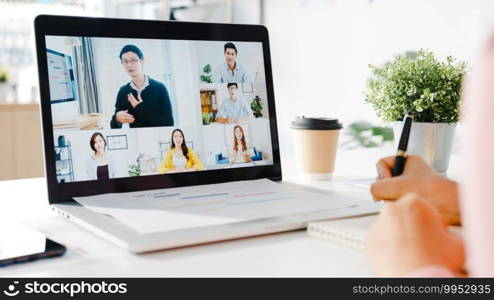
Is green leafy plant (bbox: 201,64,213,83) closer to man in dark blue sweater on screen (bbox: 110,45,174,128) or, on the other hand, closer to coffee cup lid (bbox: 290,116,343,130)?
man in dark blue sweater on screen (bbox: 110,45,174,128)

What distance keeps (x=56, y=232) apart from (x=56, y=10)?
3.37m

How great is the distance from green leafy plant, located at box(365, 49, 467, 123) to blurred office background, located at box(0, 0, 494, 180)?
5.98 ft

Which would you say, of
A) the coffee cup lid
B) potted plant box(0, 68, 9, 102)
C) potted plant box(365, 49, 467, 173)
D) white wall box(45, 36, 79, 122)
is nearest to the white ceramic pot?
potted plant box(365, 49, 467, 173)

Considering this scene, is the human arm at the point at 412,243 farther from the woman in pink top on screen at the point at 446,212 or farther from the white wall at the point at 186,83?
the white wall at the point at 186,83

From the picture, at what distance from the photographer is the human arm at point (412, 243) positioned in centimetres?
54

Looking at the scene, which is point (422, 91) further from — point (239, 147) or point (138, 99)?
point (138, 99)

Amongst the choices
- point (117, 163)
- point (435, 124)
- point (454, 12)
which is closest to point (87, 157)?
point (117, 163)

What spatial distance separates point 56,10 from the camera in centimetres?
384

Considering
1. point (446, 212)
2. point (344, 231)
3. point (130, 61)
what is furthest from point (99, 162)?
point (446, 212)

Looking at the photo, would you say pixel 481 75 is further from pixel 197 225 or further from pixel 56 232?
pixel 56 232

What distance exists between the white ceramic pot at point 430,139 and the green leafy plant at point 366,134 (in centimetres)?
219

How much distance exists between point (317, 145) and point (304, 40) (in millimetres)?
2912

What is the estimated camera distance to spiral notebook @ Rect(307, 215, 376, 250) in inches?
27.6

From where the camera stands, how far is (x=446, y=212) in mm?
780
